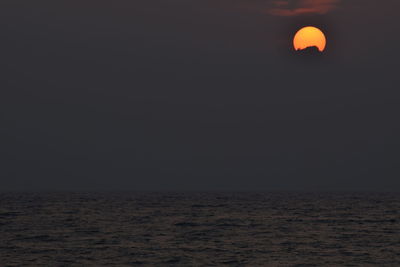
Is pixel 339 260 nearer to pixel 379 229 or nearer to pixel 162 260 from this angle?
pixel 162 260

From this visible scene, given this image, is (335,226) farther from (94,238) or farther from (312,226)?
(94,238)

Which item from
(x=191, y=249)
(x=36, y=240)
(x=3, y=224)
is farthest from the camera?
(x=3, y=224)

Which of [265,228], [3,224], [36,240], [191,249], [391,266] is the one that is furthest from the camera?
[3,224]

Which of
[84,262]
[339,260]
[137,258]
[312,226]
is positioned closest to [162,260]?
[137,258]

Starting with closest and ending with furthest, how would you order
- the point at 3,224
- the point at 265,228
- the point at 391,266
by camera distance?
the point at 391,266, the point at 265,228, the point at 3,224

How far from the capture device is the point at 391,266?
39.7 m

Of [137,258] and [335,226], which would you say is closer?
[137,258]

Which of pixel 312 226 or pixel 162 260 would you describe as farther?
pixel 312 226

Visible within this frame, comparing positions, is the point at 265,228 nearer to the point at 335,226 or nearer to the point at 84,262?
the point at 335,226

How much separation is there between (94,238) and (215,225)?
55.8ft

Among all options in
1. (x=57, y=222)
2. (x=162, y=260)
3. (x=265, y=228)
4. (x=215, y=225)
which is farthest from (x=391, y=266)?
(x=57, y=222)

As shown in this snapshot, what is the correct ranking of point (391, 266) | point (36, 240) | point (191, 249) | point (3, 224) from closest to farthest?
point (391, 266), point (191, 249), point (36, 240), point (3, 224)

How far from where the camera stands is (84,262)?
3994 centimetres

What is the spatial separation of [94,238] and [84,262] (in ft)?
43.5
